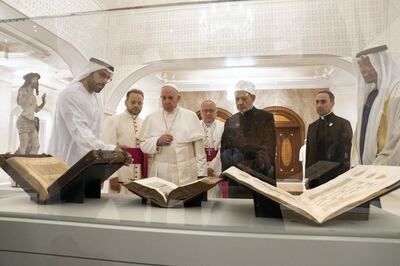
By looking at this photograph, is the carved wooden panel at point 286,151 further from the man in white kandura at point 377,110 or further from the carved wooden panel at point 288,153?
the man in white kandura at point 377,110

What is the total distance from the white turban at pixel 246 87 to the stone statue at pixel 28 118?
848 mm

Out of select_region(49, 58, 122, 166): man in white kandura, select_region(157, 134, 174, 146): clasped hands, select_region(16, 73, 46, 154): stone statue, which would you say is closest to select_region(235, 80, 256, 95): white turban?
select_region(157, 134, 174, 146): clasped hands

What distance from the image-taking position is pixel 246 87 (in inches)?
45.2

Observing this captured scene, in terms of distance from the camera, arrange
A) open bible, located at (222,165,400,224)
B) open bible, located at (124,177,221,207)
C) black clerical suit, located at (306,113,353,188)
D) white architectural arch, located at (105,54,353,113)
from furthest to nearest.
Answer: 1. white architectural arch, located at (105,54,353,113)
2. black clerical suit, located at (306,113,353,188)
3. open bible, located at (124,177,221,207)
4. open bible, located at (222,165,400,224)

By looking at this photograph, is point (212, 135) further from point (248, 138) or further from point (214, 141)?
point (248, 138)

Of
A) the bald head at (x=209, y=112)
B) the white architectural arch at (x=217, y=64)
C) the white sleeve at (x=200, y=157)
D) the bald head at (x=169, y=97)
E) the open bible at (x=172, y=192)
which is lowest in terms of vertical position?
the open bible at (x=172, y=192)

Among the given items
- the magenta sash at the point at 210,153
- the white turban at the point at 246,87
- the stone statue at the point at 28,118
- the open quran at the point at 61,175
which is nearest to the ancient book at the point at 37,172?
the open quran at the point at 61,175

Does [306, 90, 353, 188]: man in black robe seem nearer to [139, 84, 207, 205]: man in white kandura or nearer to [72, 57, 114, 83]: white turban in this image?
[139, 84, 207, 205]: man in white kandura

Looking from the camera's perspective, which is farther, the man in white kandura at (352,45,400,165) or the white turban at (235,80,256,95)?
the white turban at (235,80,256,95)

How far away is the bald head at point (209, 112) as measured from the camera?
3.86 feet

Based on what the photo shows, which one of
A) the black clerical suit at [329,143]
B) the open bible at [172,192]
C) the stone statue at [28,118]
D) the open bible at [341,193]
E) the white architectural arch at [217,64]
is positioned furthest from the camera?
the stone statue at [28,118]

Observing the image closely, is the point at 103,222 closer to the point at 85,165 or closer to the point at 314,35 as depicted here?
the point at 85,165

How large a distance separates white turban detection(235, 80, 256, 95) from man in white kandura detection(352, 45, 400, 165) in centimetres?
38

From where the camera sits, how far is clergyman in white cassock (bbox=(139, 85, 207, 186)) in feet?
3.77
